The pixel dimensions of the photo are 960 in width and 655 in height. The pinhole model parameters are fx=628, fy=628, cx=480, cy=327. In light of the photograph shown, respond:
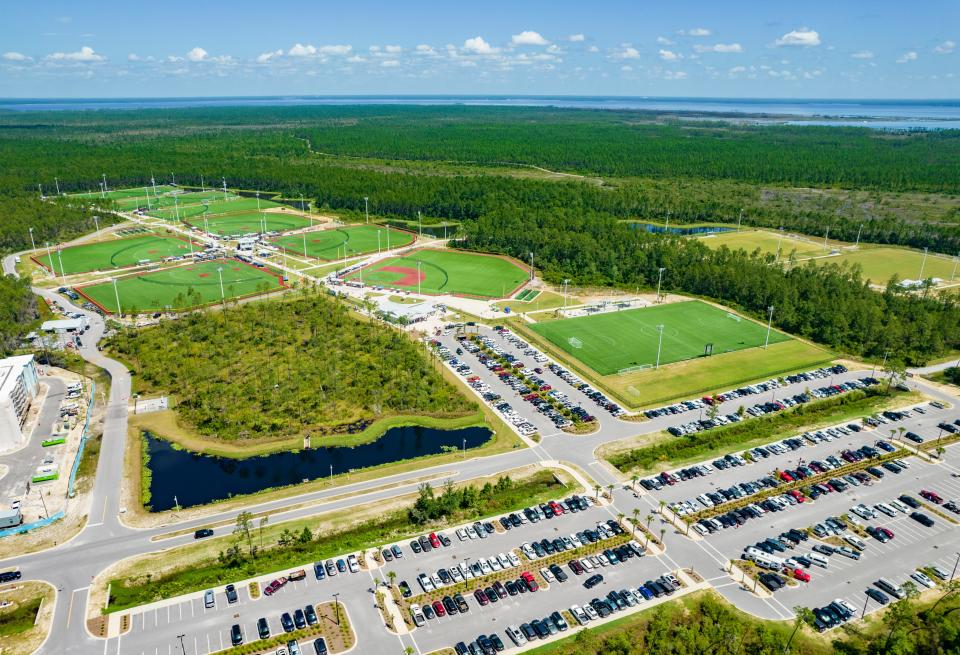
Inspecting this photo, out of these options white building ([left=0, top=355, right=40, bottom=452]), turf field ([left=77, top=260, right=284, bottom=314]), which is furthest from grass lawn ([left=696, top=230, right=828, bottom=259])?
white building ([left=0, top=355, right=40, bottom=452])

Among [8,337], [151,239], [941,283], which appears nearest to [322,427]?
[8,337]

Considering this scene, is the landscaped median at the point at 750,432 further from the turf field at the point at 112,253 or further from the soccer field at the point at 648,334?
the turf field at the point at 112,253

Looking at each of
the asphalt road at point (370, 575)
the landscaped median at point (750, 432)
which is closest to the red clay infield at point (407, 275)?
the asphalt road at point (370, 575)

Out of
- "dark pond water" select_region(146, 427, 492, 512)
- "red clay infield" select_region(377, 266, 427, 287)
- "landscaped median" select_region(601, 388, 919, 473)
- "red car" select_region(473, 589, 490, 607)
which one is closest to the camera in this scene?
"red car" select_region(473, 589, 490, 607)

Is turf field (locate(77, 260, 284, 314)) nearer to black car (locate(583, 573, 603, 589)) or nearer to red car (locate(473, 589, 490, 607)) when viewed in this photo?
red car (locate(473, 589, 490, 607))

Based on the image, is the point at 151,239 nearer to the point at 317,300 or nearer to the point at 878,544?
the point at 317,300

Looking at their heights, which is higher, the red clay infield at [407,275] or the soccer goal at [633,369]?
the red clay infield at [407,275]

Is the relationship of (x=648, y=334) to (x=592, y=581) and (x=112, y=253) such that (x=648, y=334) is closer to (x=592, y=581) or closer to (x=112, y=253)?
(x=592, y=581)
